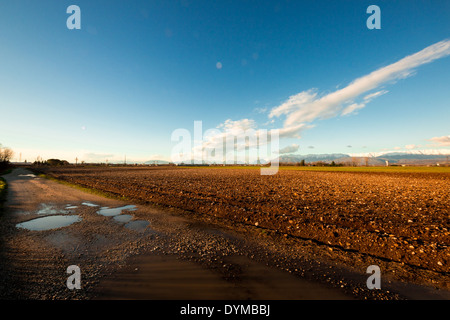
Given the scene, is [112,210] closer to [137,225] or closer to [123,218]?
[123,218]

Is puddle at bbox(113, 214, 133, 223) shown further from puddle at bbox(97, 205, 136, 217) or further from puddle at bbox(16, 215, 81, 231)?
puddle at bbox(16, 215, 81, 231)

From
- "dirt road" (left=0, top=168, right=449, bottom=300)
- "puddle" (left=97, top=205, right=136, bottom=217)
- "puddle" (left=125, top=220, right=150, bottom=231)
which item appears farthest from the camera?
"puddle" (left=97, top=205, right=136, bottom=217)

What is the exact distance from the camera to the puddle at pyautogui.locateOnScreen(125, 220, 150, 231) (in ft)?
28.5

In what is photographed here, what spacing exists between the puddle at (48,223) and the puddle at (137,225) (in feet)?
11.0

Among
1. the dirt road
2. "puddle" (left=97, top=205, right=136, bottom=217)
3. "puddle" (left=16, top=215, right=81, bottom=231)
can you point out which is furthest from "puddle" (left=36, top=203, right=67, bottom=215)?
"puddle" (left=97, top=205, right=136, bottom=217)

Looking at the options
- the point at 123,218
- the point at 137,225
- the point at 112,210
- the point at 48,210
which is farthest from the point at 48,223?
the point at 137,225

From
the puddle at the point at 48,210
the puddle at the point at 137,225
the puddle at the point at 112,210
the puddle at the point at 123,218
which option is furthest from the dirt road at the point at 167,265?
the puddle at the point at 48,210

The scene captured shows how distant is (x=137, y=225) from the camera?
29.8 ft

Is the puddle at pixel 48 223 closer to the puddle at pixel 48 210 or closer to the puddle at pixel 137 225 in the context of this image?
the puddle at pixel 48 210

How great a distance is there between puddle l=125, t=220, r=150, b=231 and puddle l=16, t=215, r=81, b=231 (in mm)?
3361

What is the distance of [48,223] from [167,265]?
8834 millimetres

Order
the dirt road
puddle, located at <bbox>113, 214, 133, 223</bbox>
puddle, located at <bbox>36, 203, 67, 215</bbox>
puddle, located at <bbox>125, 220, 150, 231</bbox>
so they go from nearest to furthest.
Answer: the dirt road < puddle, located at <bbox>125, 220, 150, 231</bbox> < puddle, located at <bbox>113, 214, 133, 223</bbox> < puddle, located at <bbox>36, 203, 67, 215</bbox>

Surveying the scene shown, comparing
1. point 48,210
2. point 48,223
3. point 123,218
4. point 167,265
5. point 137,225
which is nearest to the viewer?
point 167,265
